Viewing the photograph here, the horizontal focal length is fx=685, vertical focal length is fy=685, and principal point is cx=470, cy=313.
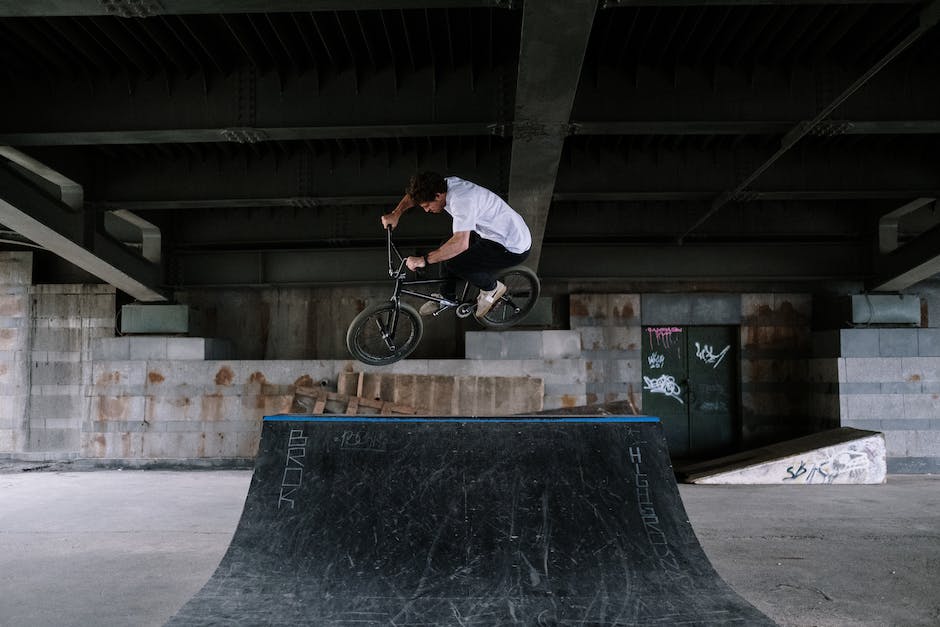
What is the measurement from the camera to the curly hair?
5305 mm

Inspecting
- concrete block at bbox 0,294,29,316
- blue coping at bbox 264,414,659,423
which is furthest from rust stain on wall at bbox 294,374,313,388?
blue coping at bbox 264,414,659,423

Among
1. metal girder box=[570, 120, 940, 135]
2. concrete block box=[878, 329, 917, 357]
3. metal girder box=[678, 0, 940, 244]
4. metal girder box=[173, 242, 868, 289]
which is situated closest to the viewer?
metal girder box=[678, 0, 940, 244]

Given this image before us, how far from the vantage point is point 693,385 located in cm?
1441

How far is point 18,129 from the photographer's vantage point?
26.0 feet

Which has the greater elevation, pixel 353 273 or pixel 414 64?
pixel 414 64

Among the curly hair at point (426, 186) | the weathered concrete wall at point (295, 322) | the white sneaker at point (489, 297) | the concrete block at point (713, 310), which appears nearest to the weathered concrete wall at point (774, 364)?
the concrete block at point (713, 310)

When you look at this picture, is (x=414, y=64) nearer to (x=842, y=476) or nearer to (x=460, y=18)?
(x=460, y=18)

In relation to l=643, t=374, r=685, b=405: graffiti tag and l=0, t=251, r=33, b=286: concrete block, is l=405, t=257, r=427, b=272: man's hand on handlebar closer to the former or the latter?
l=643, t=374, r=685, b=405: graffiti tag

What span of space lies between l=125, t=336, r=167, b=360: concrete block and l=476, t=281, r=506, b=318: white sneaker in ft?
29.2

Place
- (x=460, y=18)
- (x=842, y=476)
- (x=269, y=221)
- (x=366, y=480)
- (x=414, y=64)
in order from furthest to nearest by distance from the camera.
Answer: (x=269, y=221) < (x=842, y=476) < (x=414, y=64) < (x=460, y=18) < (x=366, y=480)

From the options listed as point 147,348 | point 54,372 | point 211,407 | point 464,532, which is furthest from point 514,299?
point 54,372

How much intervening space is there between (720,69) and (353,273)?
316 inches

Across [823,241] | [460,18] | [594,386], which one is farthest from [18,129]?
[823,241]

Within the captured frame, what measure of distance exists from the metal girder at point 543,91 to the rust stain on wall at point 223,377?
6879mm
